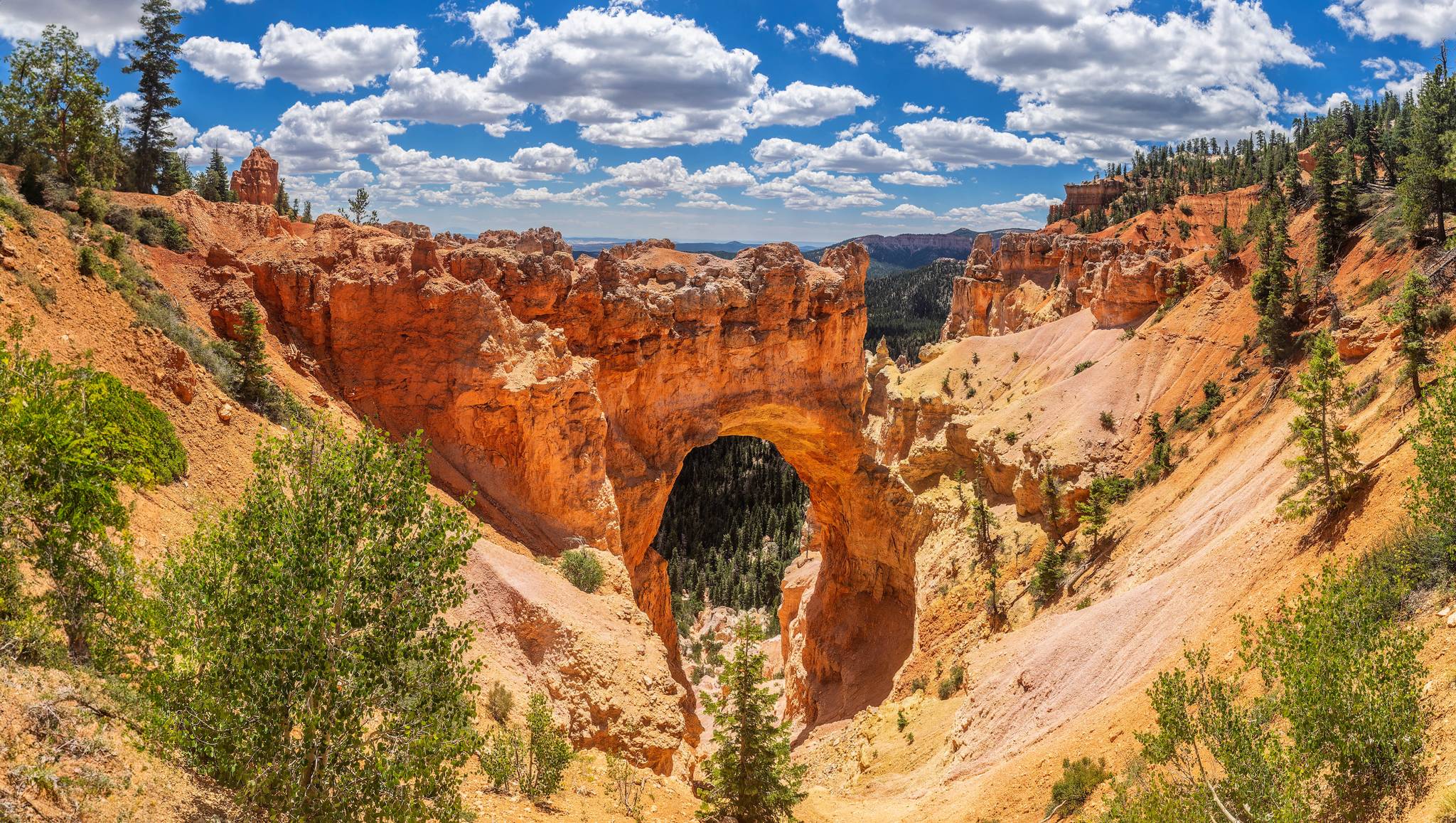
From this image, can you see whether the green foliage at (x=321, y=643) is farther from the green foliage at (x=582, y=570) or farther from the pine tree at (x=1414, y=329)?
the pine tree at (x=1414, y=329)

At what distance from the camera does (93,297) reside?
2209 cm

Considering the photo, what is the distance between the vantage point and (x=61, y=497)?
38.5 feet

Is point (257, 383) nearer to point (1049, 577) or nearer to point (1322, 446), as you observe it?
point (1049, 577)

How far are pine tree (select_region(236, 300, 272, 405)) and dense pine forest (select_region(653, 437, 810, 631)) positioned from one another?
51.4m

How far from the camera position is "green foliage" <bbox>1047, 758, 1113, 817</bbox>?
18.2 meters

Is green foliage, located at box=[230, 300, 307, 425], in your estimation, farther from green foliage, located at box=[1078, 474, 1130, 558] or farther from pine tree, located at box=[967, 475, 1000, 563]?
green foliage, located at box=[1078, 474, 1130, 558]

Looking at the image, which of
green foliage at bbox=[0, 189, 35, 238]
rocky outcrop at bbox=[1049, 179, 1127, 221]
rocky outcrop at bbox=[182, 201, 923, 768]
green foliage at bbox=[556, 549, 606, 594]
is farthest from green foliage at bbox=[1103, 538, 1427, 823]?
rocky outcrop at bbox=[1049, 179, 1127, 221]

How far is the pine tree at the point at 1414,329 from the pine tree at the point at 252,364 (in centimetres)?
3122

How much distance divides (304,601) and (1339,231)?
45.5m

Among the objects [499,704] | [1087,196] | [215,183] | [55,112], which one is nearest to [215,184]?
[215,183]

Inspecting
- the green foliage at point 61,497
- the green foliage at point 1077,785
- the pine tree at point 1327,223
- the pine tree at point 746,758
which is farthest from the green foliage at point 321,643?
the pine tree at point 1327,223

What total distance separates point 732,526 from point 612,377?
184 ft

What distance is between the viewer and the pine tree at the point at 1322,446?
19.4 metres

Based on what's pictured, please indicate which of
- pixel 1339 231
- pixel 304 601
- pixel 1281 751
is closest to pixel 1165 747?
pixel 1281 751
